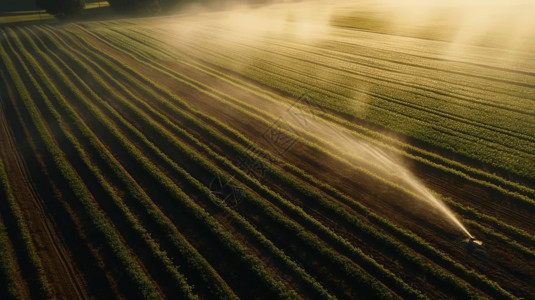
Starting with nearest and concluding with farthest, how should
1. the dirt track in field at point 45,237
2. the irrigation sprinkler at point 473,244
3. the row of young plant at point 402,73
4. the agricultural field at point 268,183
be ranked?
the dirt track in field at point 45,237 → the agricultural field at point 268,183 → the irrigation sprinkler at point 473,244 → the row of young plant at point 402,73

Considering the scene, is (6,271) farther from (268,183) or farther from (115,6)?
(115,6)

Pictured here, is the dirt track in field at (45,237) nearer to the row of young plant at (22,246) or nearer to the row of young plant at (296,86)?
the row of young plant at (22,246)

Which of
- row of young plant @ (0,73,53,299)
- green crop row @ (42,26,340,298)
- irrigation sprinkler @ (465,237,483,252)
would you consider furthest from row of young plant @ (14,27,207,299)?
irrigation sprinkler @ (465,237,483,252)

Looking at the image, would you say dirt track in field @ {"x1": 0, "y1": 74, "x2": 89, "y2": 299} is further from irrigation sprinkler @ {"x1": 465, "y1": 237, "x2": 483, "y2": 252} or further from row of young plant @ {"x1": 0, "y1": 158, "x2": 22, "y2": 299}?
irrigation sprinkler @ {"x1": 465, "y1": 237, "x2": 483, "y2": 252}

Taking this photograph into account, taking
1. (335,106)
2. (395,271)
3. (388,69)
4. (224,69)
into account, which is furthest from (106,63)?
(395,271)

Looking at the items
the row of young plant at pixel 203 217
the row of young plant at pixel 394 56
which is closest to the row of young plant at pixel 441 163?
the row of young plant at pixel 203 217

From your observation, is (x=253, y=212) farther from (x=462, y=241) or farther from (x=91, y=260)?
(x=462, y=241)
